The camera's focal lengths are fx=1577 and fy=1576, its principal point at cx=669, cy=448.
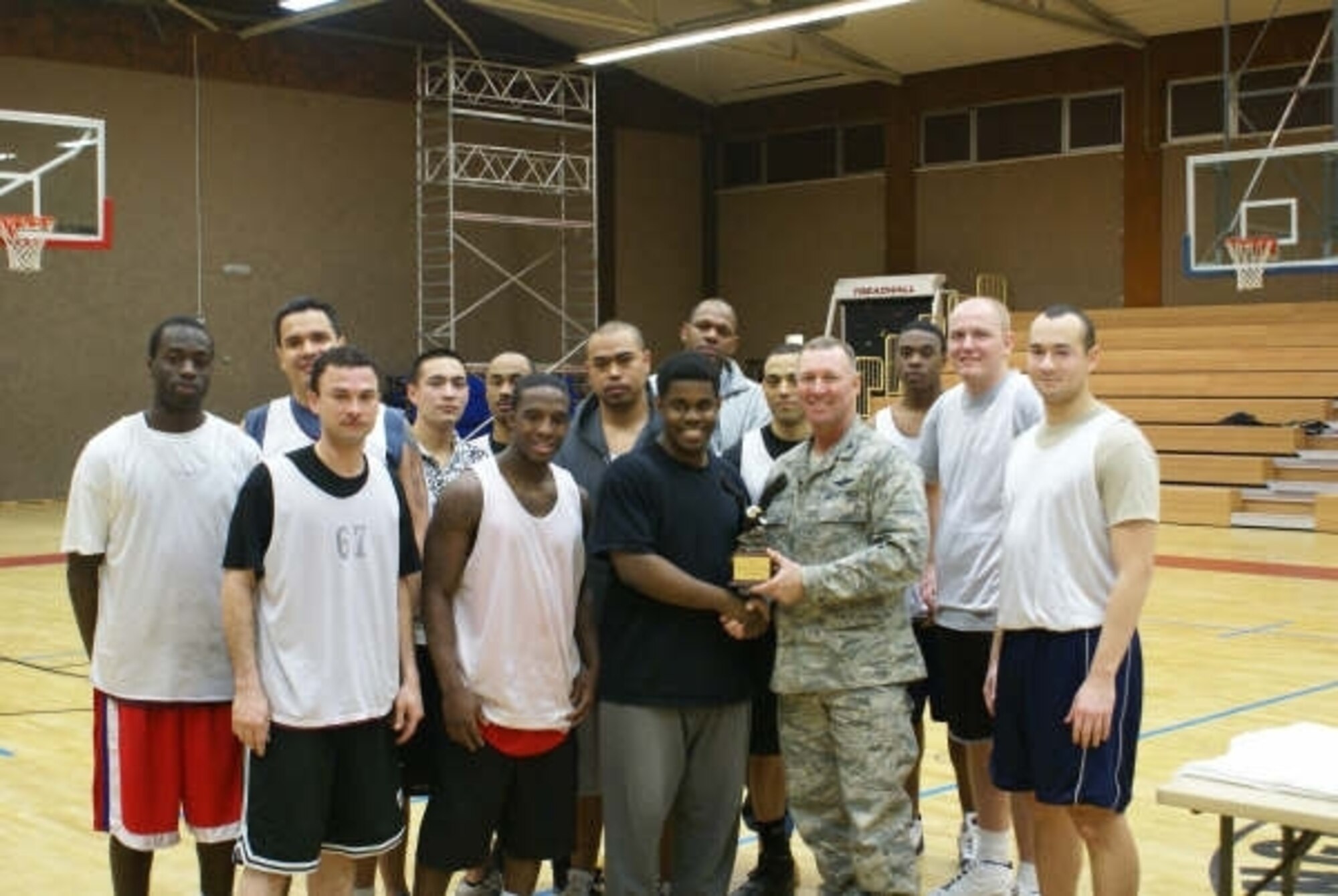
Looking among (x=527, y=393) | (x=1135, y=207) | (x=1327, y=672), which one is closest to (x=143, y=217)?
(x=1135, y=207)

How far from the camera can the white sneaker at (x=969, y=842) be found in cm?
506

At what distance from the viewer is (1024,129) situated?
2386cm

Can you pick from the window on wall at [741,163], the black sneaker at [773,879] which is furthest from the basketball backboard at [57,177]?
the window on wall at [741,163]

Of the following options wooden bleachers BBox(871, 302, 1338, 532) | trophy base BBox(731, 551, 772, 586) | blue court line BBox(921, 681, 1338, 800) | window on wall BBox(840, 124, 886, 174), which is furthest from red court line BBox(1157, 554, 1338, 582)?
window on wall BBox(840, 124, 886, 174)

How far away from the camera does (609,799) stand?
4.31 m

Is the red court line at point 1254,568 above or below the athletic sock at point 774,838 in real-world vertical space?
above

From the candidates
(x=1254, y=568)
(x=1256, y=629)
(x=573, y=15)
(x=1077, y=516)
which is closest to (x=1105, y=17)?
(x=573, y=15)

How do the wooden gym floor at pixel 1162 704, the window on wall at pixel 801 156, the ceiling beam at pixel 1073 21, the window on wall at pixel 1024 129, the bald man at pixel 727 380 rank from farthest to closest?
the window on wall at pixel 801 156
the window on wall at pixel 1024 129
the ceiling beam at pixel 1073 21
the bald man at pixel 727 380
the wooden gym floor at pixel 1162 704

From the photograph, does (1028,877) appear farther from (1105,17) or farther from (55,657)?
(1105,17)

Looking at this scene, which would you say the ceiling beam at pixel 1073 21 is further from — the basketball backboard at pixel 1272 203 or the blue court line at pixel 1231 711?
the blue court line at pixel 1231 711

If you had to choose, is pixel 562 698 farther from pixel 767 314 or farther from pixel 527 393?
pixel 767 314

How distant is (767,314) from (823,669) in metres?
23.1

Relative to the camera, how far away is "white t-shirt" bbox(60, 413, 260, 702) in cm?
406

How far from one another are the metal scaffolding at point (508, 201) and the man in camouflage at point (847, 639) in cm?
1854
